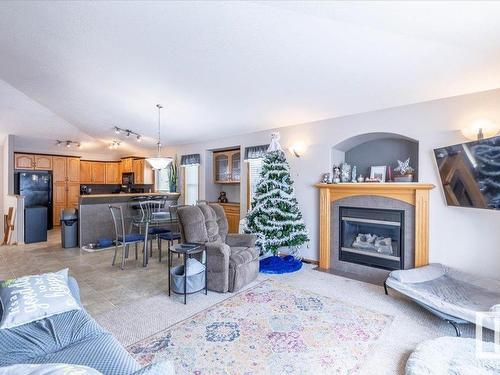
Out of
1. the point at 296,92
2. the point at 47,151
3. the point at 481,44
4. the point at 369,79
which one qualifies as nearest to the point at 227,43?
the point at 296,92

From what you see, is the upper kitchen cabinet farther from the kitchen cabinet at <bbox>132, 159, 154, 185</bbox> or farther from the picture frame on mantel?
the picture frame on mantel

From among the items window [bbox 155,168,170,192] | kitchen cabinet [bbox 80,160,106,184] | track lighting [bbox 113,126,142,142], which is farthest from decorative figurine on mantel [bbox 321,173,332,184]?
kitchen cabinet [bbox 80,160,106,184]

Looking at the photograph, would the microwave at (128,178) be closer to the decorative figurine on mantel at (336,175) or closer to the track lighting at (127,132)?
the track lighting at (127,132)

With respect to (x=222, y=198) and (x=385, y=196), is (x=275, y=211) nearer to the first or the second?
(x=385, y=196)

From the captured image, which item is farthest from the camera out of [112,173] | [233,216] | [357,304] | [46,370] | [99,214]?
[112,173]

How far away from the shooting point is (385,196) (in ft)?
12.7

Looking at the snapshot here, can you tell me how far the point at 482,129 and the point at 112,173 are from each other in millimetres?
9796

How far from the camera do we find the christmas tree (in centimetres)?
430

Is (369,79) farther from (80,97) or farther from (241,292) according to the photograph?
(80,97)

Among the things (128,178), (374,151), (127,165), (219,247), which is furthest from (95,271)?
(127,165)

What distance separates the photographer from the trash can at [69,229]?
568 cm

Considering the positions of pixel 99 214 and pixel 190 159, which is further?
pixel 190 159

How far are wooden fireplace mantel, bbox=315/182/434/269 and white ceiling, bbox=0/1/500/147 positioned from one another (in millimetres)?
1150

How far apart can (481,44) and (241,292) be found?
355 centimetres
